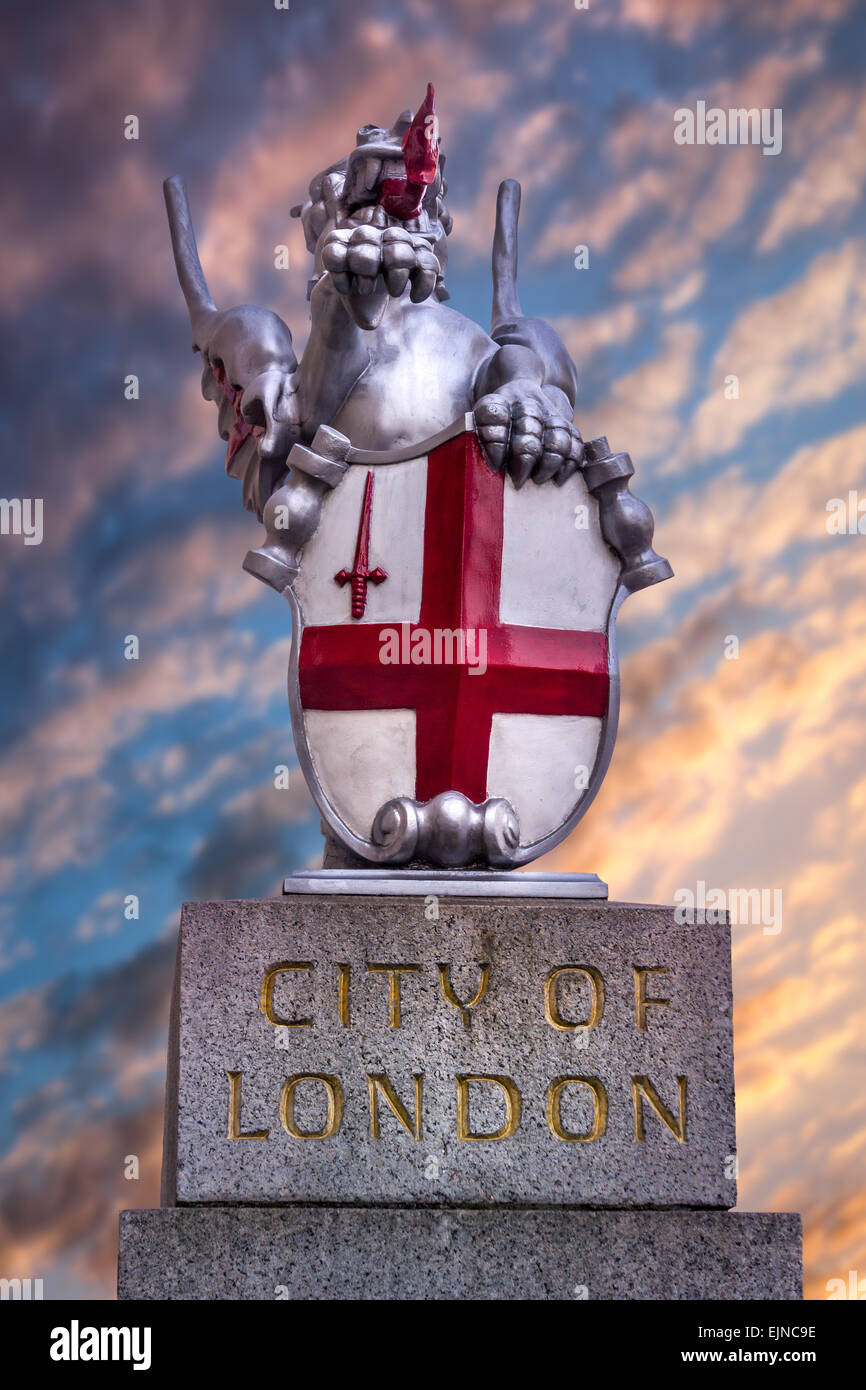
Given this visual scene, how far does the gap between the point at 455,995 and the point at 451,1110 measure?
301 mm

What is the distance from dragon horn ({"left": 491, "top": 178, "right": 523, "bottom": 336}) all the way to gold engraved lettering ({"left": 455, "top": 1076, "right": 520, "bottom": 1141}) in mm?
2741

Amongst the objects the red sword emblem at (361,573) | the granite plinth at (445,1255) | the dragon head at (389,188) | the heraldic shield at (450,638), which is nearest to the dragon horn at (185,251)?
the dragon head at (389,188)

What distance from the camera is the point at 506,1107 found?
15.3ft

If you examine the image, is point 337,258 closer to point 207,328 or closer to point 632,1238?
point 207,328

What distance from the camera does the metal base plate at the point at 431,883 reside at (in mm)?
4945

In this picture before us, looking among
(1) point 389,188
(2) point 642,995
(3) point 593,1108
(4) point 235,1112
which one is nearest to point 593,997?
(2) point 642,995

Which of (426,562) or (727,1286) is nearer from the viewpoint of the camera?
(727,1286)

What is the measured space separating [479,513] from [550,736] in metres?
0.69

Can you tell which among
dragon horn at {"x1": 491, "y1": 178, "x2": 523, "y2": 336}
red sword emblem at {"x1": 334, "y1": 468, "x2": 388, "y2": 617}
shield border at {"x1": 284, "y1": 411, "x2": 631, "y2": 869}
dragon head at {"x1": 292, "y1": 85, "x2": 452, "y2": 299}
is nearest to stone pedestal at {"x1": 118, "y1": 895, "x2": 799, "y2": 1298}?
shield border at {"x1": 284, "y1": 411, "x2": 631, "y2": 869}

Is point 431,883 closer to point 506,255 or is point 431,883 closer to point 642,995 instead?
point 642,995

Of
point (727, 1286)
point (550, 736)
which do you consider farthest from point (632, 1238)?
point (550, 736)

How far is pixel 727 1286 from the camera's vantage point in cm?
454

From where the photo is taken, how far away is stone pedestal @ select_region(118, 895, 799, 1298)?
4.46 metres
